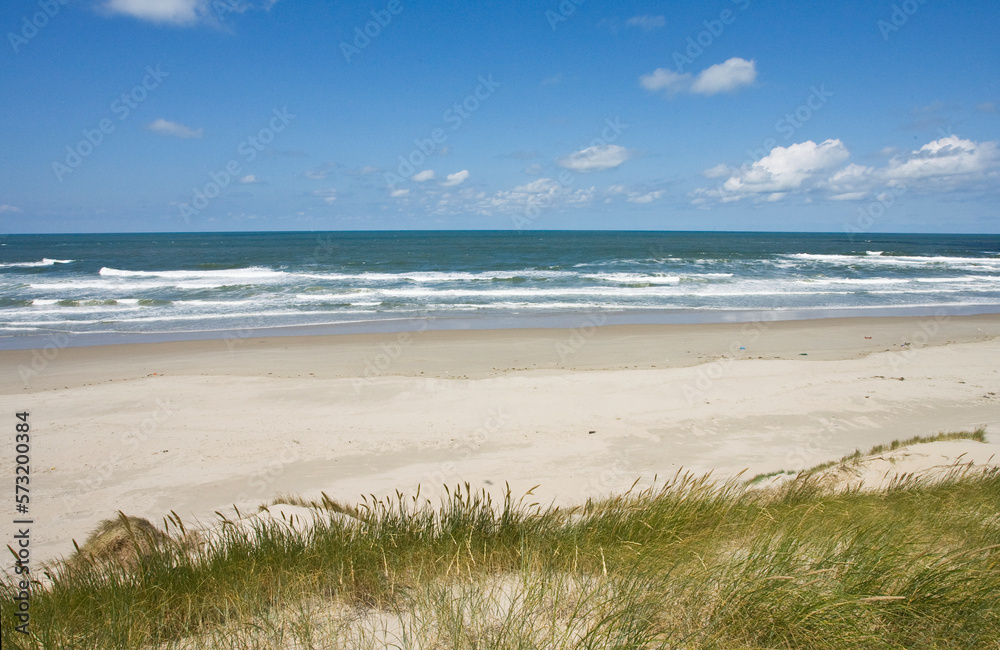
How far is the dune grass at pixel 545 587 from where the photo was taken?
2480mm

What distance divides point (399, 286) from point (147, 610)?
26.7m

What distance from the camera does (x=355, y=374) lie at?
38.9 ft

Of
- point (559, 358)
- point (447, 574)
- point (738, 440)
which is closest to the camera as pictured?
point (447, 574)

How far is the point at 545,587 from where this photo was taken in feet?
9.62

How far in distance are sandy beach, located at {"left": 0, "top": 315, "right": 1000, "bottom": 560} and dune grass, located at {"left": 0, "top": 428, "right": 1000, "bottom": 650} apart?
2.08 metres

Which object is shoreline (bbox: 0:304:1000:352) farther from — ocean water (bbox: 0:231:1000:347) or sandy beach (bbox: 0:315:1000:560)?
sandy beach (bbox: 0:315:1000:560)

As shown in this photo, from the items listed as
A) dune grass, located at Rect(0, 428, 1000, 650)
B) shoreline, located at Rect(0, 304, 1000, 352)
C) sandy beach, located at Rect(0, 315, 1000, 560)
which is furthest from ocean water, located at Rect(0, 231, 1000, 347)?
dune grass, located at Rect(0, 428, 1000, 650)

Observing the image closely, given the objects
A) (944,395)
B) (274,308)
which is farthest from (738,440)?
(274,308)

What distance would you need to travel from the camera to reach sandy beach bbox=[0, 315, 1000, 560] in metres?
6.74

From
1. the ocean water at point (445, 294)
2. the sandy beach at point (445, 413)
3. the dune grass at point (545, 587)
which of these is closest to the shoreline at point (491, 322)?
the ocean water at point (445, 294)

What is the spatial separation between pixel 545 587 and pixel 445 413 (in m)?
6.40

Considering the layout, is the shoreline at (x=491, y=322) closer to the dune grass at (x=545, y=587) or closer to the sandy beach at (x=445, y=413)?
the sandy beach at (x=445, y=413)

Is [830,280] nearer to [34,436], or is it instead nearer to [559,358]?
[559,358]

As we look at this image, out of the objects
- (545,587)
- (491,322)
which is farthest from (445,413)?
(491,322)
